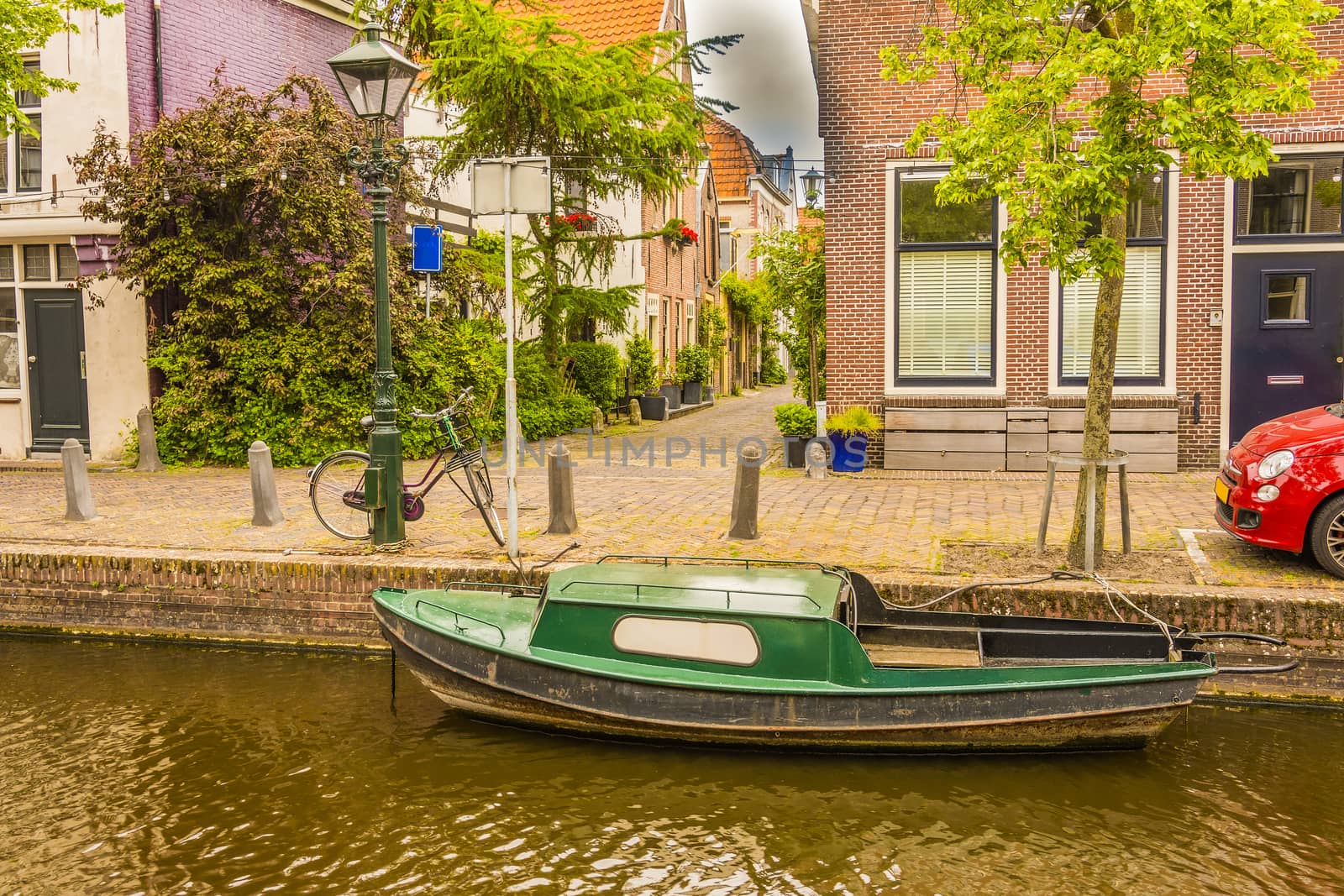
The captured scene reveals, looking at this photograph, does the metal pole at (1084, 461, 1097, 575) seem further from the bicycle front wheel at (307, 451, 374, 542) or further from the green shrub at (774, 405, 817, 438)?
the green shrub at (774, 405, 817, 438)

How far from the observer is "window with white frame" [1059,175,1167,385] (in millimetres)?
13945

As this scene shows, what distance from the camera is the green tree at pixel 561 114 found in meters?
16.2

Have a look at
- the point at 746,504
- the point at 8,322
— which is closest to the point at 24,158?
the point at 8,322

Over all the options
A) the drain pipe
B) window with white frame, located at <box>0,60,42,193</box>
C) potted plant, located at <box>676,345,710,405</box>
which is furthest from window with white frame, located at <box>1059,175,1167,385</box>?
potted plant, located at <box>676,345,710,405</box>

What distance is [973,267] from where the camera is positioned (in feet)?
47.2

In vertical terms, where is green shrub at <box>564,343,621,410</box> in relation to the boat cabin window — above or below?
above

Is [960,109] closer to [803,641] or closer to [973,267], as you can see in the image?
[973,267]

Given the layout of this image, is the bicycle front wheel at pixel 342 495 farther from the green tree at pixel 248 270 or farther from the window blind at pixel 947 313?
the window blind at pixel 947 313

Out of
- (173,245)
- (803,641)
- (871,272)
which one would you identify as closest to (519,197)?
(803,641)

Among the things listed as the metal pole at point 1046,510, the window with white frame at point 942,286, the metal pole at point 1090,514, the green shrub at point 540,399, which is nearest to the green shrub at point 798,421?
the window with white frame at point 942,286

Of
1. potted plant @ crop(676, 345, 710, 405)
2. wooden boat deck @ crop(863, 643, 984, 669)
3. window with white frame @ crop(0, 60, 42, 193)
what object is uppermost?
window with white frame @ crop(0, 60, 42, 193)

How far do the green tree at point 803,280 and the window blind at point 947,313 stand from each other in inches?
79.4

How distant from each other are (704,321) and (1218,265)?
21144 mm

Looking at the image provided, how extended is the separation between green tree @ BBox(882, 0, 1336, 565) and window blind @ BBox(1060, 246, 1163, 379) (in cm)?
552
